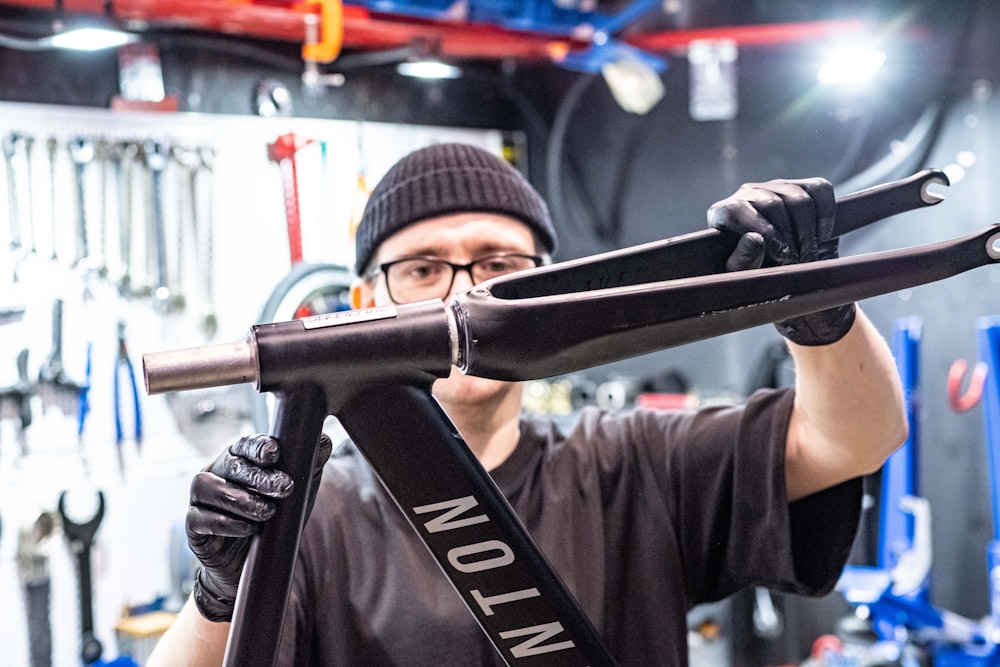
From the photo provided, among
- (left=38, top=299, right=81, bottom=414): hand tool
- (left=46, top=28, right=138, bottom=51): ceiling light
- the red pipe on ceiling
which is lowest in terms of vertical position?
(left=38, top=299, right=81, bottom=414): hand tool

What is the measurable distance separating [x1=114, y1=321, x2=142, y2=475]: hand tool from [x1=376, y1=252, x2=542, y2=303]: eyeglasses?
41.6 inches

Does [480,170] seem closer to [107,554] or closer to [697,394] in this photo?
[107,554]

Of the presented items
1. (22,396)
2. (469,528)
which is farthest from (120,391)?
(469,528)

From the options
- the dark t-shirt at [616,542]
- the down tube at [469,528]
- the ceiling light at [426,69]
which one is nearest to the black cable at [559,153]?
the ceiling light at [426,69]

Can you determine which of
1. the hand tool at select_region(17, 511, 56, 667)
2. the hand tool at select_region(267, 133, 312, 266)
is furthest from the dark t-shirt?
the hand tool at select_region(267, 133, 312, 266)

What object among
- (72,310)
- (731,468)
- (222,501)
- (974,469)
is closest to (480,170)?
(731,468)

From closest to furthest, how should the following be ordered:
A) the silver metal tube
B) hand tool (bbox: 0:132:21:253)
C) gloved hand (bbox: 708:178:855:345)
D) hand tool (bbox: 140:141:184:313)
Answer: the silver metal tube
gloved hand (bbox: 708:178:855:345)
hand tool (bbox: 0:132:21:253)
hand tool (bbox: 140:141:184:313)

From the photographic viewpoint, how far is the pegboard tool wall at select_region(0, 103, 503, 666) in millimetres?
1830

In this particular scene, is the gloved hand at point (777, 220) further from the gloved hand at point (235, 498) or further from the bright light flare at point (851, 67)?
the bright light flare at point (851, 67)

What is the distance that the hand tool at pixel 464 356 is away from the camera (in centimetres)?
62

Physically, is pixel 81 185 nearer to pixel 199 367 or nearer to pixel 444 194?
pixel 444 194

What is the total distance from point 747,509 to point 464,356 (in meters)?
0.50

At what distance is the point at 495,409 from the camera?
1071 mm

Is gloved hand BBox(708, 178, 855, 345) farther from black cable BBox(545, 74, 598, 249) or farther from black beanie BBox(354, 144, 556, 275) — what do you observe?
black cable BBox(545, 74, 598, 249)
